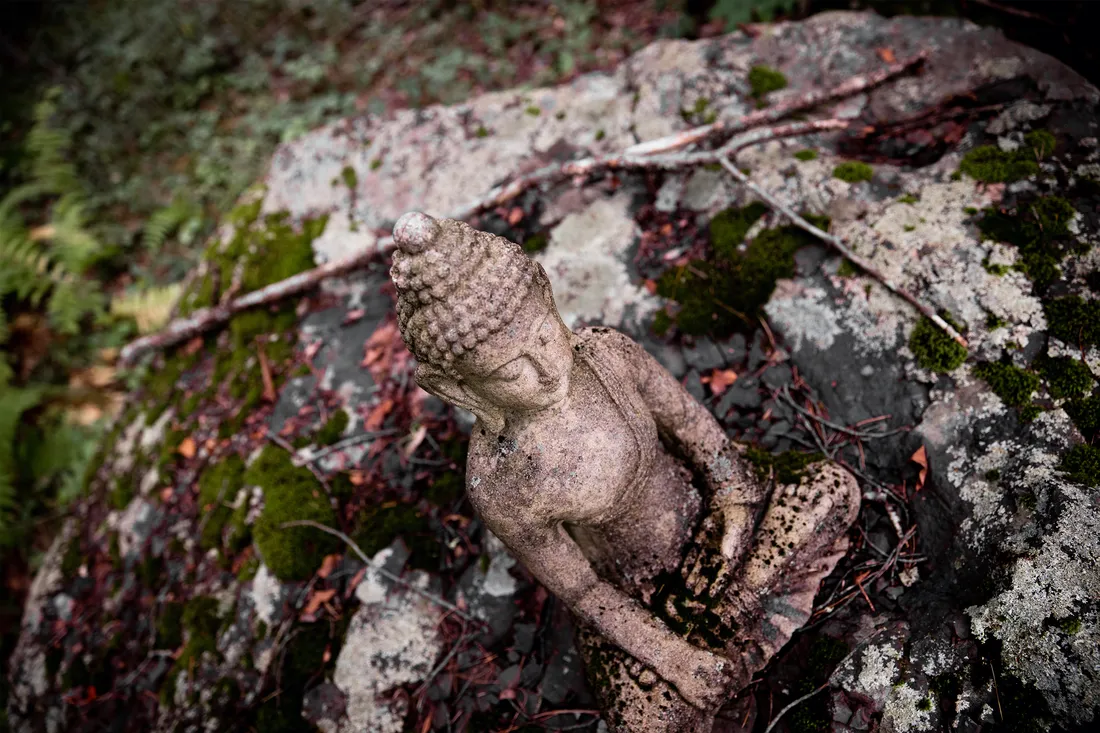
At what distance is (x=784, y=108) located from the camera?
4.46 metres

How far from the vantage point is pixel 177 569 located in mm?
4551

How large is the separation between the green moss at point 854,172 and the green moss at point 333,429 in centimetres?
353

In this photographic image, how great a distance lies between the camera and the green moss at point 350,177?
5488 mm

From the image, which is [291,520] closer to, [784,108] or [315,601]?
[315,601]

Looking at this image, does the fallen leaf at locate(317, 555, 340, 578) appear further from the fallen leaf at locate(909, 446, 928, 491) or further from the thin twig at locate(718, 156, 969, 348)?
the thin twig at locate(718, 156, 969, 348)

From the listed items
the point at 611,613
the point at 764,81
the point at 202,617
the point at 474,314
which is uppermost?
the point at 474,314

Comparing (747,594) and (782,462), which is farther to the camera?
(782,462)

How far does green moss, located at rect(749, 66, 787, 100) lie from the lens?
4711 millimetres

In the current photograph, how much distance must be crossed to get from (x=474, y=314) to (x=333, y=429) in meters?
2.69

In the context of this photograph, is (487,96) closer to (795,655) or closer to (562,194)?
(562,194)

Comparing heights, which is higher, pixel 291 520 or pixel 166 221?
pixel 166 221

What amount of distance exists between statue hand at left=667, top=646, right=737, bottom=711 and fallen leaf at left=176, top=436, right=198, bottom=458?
154 inches

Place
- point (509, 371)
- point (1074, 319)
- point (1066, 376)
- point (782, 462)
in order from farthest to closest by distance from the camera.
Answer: point (782, 462)
point (1074, 319)
point (1066, 376)
point (509, 371)

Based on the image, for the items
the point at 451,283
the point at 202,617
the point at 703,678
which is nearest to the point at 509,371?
the point at 451,283
